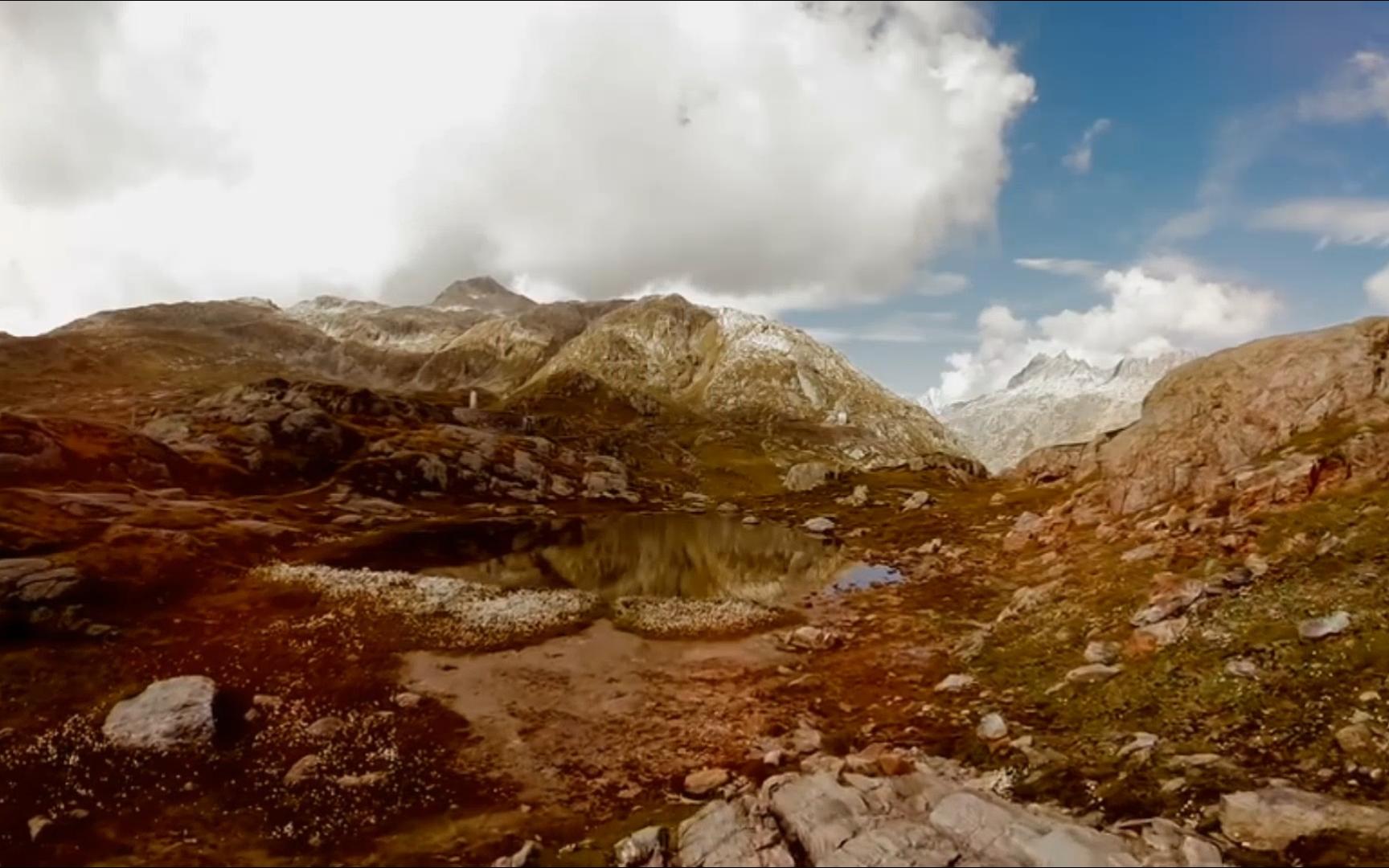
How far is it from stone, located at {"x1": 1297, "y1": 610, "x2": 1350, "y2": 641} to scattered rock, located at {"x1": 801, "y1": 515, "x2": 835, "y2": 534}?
3146 inches

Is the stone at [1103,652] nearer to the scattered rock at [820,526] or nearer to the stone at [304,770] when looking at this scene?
the stone at [304,770]

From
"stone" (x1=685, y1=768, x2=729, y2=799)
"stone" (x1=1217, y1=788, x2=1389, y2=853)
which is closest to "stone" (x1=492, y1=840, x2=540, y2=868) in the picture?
"stone" (x1=685, y1=768, x2=729, y2=799)

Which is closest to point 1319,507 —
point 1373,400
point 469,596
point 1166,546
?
point 1166,546

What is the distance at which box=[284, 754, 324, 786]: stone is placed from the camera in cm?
3291

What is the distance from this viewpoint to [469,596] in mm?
65438

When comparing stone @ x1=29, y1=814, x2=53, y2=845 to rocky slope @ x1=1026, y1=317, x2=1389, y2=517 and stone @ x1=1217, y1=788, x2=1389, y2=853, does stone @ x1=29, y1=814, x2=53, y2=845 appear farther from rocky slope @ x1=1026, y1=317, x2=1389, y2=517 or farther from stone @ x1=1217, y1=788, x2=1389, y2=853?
Result: rocky slope @ x1=1026, y1=317, x2=1389, y2=517

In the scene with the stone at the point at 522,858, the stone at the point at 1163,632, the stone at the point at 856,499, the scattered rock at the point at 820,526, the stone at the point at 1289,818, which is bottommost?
the stone at the point at 522,858

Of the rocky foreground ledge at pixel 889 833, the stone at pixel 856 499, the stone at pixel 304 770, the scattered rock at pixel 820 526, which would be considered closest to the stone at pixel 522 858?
the rocky foreground ledge at pixel 889 833

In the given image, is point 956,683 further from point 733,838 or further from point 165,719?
point 165,719

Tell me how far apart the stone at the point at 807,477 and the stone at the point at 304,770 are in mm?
141346

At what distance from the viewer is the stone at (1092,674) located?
36188mm

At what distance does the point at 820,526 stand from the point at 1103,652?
254 ft

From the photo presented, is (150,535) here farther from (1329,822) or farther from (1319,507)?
(1319,507)

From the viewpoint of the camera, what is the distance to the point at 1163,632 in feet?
124
